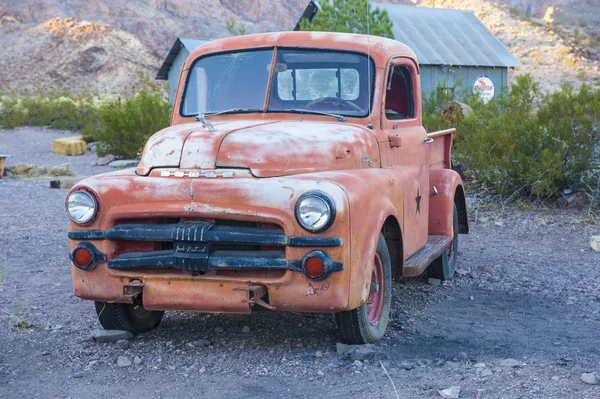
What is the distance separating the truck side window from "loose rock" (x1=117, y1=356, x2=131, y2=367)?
2411 millimetres

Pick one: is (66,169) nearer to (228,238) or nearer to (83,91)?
(228,238)

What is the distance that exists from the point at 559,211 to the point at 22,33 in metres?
53.7

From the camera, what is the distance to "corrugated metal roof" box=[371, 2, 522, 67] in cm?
2725

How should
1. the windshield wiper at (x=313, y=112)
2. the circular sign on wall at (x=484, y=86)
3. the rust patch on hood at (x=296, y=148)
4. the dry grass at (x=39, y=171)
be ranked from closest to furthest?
the rust patch on hood at (x=296, y=148)
the windshield wiper at (x=313, y=112)
the dry grass at (x=39, y=171)
the circular sign on wall at (x=484, y=86)

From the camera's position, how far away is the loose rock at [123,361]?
4.32m

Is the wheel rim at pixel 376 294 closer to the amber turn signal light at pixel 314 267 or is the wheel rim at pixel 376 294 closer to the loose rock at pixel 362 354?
the loose rock at pixel 362 354

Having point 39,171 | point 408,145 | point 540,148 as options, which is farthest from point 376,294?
point 39,171

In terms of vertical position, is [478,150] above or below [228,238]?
below

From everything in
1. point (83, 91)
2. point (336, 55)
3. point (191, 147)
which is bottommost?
point (83, 91)

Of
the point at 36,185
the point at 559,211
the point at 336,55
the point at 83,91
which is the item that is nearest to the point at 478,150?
the point at 559,211

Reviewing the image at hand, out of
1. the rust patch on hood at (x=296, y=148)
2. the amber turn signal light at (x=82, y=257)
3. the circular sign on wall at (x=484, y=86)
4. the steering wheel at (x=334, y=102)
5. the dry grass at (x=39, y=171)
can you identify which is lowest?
the dry grass at (x=39, y=171)

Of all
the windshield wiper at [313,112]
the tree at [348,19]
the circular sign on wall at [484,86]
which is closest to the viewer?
the windshield wiper at [313,112]

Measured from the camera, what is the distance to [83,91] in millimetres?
48656

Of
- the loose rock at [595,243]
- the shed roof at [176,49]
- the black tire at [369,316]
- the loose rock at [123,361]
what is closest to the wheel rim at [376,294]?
the black tire at [369,316]
